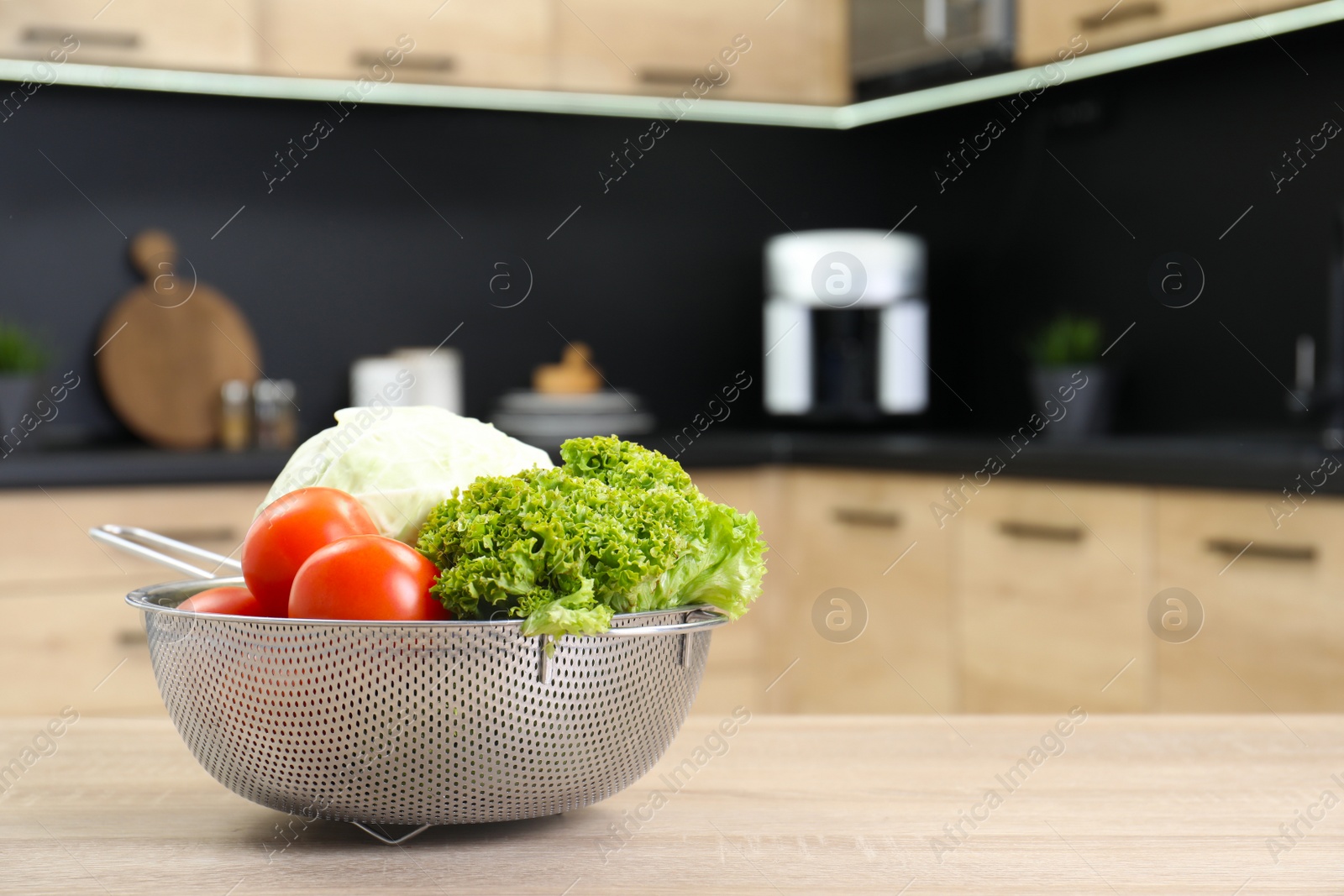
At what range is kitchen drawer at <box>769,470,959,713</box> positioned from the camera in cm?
241

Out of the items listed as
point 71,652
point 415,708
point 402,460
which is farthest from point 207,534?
point 415,708

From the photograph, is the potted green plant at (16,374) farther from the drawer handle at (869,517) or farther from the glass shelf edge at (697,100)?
the drawer handle at (869,517)

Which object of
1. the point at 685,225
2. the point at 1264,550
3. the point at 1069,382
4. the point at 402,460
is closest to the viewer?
the point at 402,460

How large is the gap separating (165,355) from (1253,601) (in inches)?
80.8

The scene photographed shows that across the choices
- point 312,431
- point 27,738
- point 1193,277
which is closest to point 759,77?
point 1193,277

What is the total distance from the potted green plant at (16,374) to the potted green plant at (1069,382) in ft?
6.25

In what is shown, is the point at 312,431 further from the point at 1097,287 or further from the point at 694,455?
the point at 1097,287

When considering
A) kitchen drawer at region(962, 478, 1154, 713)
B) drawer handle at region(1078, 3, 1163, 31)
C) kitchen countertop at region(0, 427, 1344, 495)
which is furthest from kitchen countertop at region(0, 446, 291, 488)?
drawer handle at region(1078, 3, 1163, 31)

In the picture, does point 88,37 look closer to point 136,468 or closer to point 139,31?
point 139,31

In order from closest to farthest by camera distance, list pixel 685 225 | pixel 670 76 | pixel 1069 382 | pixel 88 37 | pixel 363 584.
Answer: pixel 363 584
pixel 88 37
pixel 1069 382
pixel 670 76
pixel 685 225

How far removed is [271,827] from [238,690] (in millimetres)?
83

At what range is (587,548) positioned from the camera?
592 mm

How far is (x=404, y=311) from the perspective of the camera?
302 cm

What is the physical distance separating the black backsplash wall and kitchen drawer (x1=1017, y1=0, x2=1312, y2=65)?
28 centimetres
